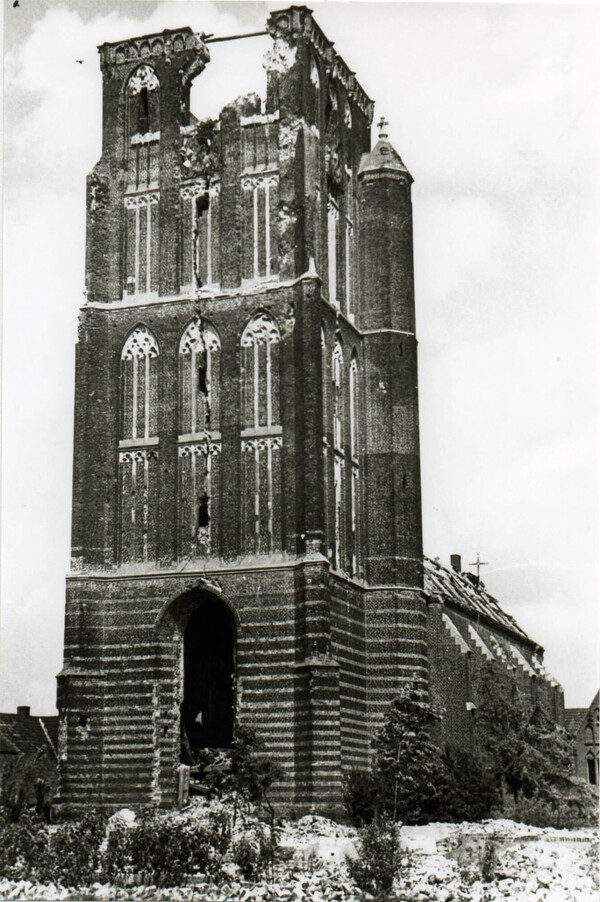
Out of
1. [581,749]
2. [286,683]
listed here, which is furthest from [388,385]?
[581,749]

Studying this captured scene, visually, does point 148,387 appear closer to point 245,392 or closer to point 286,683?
point 245,392

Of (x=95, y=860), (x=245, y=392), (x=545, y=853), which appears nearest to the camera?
(x=95, y=860)

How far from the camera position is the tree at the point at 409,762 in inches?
1499

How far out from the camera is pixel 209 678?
42562mm

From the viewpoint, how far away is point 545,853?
31766mm

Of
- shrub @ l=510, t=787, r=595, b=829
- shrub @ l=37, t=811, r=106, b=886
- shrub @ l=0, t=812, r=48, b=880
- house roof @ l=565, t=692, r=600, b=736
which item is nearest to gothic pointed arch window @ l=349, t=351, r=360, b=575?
shrub @ l=510, t=787, r=595, b=829

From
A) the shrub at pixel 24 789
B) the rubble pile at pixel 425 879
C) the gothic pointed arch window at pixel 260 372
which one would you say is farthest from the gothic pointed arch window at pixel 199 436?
the rubble pile at pixel 425 879

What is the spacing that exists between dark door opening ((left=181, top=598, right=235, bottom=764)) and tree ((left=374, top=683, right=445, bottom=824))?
4.57 meters

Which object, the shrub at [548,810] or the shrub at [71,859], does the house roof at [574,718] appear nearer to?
the shrub at [548,810]

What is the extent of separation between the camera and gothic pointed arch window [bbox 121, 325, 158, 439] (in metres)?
42.7

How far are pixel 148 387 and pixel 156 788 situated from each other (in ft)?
36.6

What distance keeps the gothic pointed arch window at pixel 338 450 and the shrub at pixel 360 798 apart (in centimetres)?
610

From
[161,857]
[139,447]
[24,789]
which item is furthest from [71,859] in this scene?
[139,447]

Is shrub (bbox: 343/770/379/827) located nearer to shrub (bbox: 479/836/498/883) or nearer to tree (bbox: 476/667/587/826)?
tree (bbox: 476/667/587/826)
